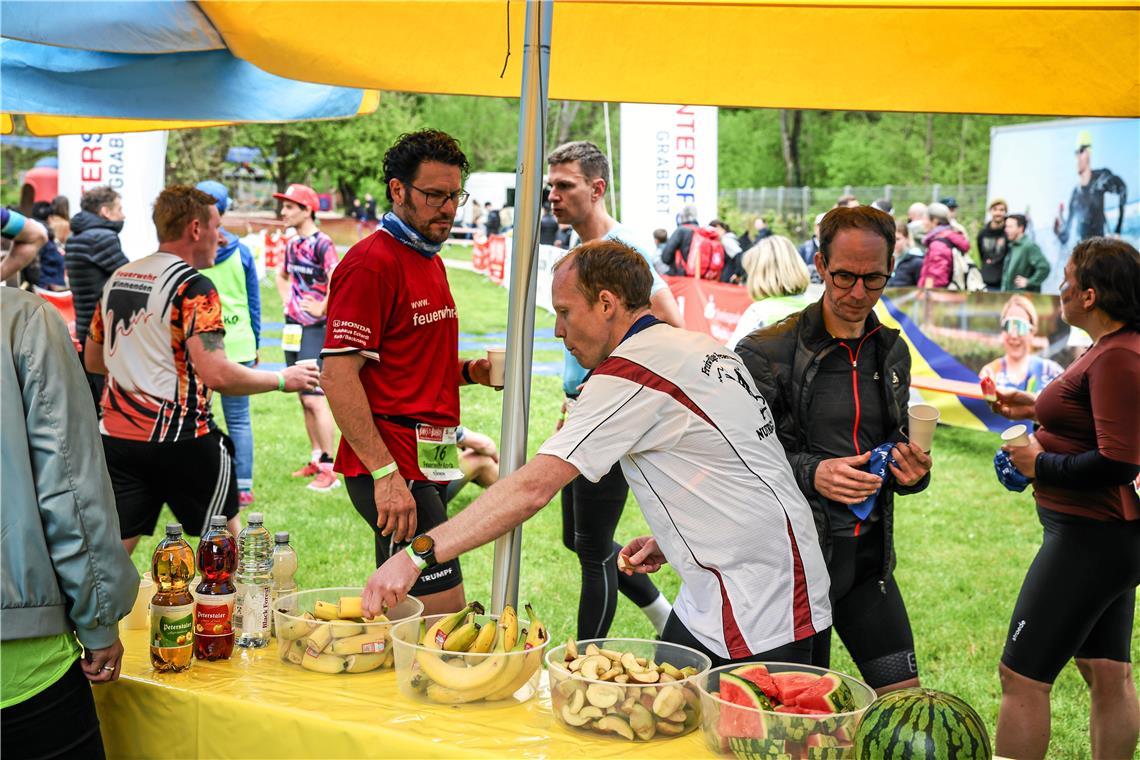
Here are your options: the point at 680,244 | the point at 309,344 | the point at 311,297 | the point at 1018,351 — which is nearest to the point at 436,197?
the point at 309,344

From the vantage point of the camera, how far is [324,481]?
7.81 metres

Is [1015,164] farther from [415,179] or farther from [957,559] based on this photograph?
[415,179]

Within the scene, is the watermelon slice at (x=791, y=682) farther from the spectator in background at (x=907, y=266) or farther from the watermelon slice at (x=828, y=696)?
the spectator in background at (x=907, y=266)

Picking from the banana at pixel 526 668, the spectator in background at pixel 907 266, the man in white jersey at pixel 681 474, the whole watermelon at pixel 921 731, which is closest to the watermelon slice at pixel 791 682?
the whole watermelon at pixel 921 731

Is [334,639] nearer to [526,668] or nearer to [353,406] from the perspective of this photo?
[526,668]

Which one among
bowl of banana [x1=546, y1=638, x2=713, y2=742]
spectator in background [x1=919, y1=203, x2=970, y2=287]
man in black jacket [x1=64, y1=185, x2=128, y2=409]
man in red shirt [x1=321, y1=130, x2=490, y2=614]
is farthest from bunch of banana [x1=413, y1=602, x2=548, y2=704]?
spectator in background [x1=919, y1=203, x2=970, y2=287]

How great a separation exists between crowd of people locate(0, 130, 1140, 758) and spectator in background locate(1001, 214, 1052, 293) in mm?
7552

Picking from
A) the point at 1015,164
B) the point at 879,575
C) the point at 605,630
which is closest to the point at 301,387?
the point at 605,630

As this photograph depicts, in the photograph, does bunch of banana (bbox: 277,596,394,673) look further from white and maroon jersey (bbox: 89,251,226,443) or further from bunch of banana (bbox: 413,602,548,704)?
white and maroon jersey (bbox: 89,251,226,443)

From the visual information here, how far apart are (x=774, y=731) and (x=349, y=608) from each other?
1086 millimetres

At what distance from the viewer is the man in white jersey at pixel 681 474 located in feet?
7.79

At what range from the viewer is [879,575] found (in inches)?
121

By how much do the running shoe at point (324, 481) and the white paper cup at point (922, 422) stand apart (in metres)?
5.63

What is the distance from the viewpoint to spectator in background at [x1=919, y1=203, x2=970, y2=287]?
11.7 metres
